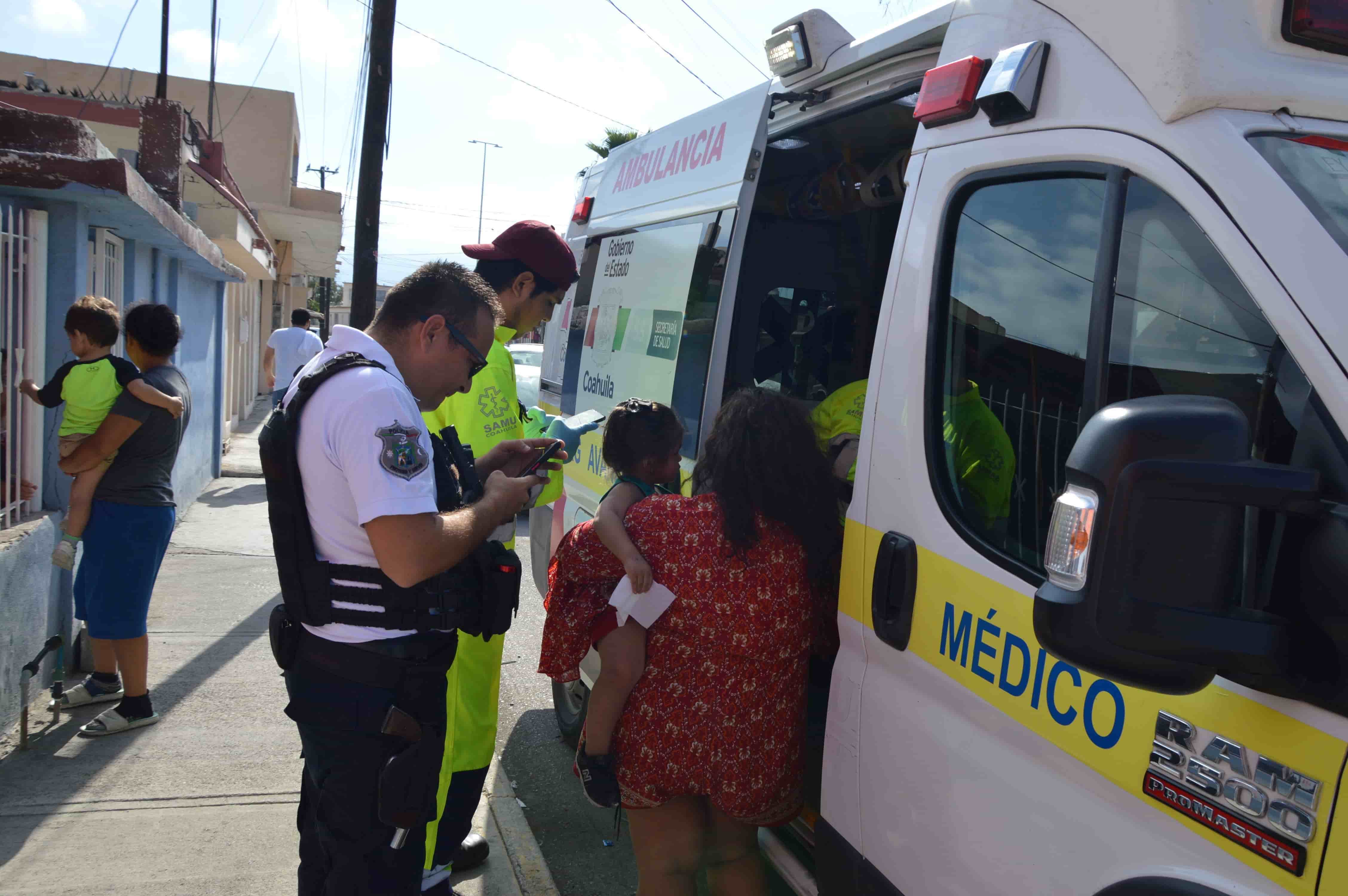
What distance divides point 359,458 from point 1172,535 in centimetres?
150

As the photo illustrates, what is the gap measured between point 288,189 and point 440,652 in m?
26.5

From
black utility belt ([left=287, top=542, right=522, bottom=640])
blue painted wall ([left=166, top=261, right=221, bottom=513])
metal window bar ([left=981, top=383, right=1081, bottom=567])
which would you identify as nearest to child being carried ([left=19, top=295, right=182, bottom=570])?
black utility belt ([left=287, top=542, right=522, bottom=640])

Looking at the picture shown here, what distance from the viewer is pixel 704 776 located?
2.44 metres

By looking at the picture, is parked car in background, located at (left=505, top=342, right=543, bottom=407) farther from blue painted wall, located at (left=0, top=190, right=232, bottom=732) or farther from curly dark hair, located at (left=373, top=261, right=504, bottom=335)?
curly dark hair, located at (left=373, top=261, right=504, bottom=335)

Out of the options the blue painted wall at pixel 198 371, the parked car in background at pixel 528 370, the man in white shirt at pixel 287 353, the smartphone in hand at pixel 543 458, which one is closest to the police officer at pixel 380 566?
the smartphone in hand at pixel 543 458

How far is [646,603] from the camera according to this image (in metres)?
2.41

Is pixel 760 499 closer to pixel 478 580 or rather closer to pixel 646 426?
pixel 646 426

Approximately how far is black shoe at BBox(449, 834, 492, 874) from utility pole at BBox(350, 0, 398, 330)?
646 cm

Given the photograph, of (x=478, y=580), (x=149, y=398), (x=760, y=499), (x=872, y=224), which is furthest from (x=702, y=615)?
(x=149, y=398)

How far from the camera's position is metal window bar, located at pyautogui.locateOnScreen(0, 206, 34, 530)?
4516mm

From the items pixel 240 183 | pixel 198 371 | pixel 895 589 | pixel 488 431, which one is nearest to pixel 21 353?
pixel 488 431

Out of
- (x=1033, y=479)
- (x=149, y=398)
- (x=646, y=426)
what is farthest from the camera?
(x=149, y=398)

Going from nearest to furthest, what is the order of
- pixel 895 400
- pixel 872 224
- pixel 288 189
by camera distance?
pixel 895 400, pixel 872 224, pixel 288 189

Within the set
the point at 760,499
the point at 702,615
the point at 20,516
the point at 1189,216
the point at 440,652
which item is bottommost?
the point at 20,516
